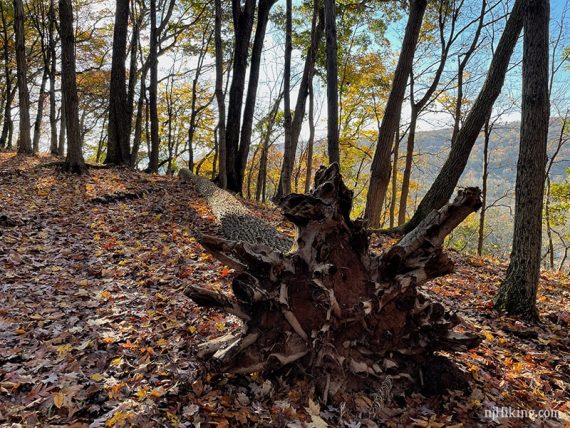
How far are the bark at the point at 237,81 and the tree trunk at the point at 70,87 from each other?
4338mm

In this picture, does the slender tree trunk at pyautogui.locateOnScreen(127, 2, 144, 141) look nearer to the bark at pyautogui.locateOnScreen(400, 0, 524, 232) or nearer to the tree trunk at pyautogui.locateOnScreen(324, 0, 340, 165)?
the tree trunk at pyautogui.locateOnScreen(324, 0, 340, 165)

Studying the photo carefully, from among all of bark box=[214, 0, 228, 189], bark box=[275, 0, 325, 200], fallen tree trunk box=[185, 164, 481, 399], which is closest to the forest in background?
fallen tree trunk box=[185, 164, 481, 399]

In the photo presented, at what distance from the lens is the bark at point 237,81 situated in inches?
441

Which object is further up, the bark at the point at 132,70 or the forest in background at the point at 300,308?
the bark at the point at 132,70

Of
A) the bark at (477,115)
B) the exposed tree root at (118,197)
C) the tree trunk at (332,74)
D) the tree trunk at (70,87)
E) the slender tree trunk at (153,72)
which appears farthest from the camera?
the slender tree trunk at (153,72)

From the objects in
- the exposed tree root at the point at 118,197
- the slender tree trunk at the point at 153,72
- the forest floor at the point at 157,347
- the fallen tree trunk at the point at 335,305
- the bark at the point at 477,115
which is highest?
the slender tree trunk at the point at 153,72

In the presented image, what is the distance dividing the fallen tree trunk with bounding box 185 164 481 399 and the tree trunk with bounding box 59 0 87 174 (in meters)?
9.11

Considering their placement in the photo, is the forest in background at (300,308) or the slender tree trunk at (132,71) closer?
the forest in background at (300,308)

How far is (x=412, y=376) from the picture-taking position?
124 inches

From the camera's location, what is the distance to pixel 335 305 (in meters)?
3.02

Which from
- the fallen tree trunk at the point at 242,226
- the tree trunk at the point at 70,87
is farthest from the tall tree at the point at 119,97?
the fallen tree trunk at the point at 242,226

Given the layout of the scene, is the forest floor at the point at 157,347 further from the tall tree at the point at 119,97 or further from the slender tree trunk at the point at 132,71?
the slender tree trunk at the point at 132,71

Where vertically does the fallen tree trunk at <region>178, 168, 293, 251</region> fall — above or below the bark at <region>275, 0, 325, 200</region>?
below

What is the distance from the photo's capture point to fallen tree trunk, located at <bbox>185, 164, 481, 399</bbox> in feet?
9.88
